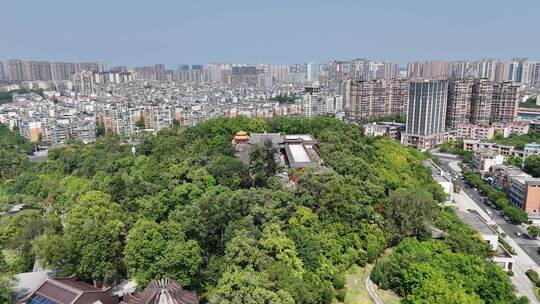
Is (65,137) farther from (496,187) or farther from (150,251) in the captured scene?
(496,187)

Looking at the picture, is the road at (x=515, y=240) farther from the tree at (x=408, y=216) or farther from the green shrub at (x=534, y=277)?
the tree at (x=408, y=216)

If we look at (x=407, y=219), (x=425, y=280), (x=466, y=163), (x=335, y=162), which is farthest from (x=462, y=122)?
(x=425, y=280)

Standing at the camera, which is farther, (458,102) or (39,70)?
(39,70)

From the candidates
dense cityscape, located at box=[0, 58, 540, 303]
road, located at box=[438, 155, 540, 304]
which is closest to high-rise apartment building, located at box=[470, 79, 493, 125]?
dense cityscape, located at box=[0, 58, 540, 303]

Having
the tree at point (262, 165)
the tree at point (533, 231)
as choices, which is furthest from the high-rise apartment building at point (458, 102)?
the tree at point (262, 165)

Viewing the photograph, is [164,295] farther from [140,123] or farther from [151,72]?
[151,72]

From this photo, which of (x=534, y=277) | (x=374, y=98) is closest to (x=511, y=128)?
(x=374, y=98)
